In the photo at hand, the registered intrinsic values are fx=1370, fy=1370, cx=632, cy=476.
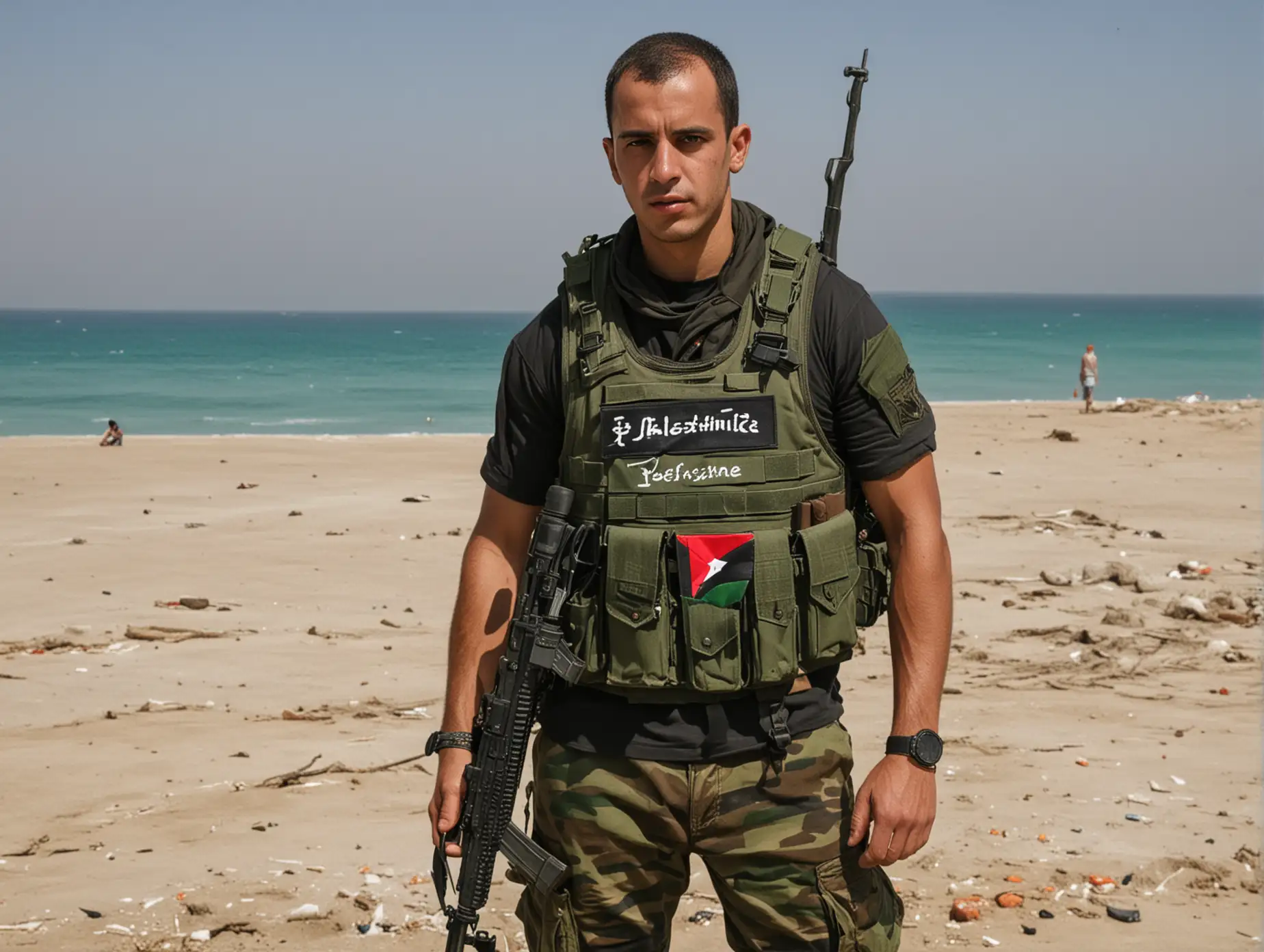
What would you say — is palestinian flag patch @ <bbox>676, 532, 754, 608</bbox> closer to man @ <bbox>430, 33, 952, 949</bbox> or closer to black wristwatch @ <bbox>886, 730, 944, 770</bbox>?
man @ <bbox>430, 33, 952, 949</bbox>

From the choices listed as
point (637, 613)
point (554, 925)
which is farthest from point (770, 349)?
point (554, 925)

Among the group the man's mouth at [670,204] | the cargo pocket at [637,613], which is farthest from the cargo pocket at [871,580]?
the man's mouth at [670,204]

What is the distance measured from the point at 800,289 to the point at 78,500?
13.5m

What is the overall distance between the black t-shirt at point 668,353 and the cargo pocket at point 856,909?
0.28 meters

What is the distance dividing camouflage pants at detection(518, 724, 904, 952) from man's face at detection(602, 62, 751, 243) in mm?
1024

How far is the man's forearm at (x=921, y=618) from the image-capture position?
2.57 m

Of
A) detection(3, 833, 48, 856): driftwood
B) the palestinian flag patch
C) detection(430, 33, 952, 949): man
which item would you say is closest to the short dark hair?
detection(430, 33, 952, 949): man

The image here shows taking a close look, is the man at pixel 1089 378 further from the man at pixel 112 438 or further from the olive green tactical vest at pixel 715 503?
the olive green tactical vest at pixel 715 503

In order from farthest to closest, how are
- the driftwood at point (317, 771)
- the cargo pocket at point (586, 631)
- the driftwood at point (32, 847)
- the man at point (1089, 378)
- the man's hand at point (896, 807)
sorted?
1. the man at point (1089, 378)
2. the driftwood at point (317, 771)
3. the driftwood at point (32, 847)
4. the cargo pocket at point (586, 631)
5. the man's hand at point (896, 807)

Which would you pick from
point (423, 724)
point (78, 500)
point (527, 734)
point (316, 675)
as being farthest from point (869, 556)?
point (78, 500)

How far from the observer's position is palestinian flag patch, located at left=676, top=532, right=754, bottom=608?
8.45ft

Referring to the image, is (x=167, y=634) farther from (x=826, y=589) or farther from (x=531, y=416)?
(x=826, y=589)

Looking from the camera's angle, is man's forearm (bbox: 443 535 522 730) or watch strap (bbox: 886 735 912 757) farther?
man's forearm (bbox: 443 535 522 730)

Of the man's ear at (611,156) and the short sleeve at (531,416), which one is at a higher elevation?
the man's ear at (611,156)
